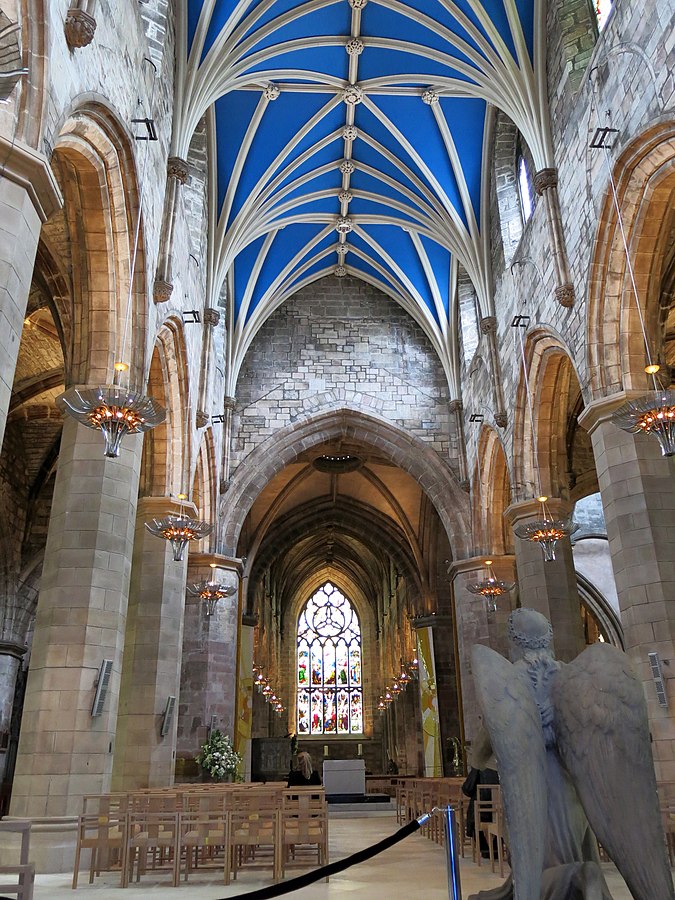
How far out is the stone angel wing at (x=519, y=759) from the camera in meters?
2.90

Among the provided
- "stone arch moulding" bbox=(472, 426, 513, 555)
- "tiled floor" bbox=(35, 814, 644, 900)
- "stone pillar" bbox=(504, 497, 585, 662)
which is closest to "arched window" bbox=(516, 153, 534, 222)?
"stone arch moulding" bbox=(472, 426, 513, 555)

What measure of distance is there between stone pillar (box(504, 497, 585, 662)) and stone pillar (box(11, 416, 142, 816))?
675 cm

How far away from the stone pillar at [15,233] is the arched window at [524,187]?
10606 mm

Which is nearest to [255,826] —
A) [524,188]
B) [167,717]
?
[167,717]

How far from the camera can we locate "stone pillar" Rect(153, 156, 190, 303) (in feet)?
34.5

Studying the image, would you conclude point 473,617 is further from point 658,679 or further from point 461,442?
point 658,679

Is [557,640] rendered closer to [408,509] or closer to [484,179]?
[484,179]

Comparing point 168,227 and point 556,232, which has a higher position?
point 556,232

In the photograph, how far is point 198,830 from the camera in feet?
20.4

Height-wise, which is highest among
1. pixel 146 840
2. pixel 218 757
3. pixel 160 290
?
pixel 160 290

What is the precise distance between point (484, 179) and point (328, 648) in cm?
2474

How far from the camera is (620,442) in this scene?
372 inches

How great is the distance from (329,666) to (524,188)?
25375 mm

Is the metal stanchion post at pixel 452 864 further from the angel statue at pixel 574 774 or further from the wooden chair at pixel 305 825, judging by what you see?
the wooden chair at pixel 305 825
